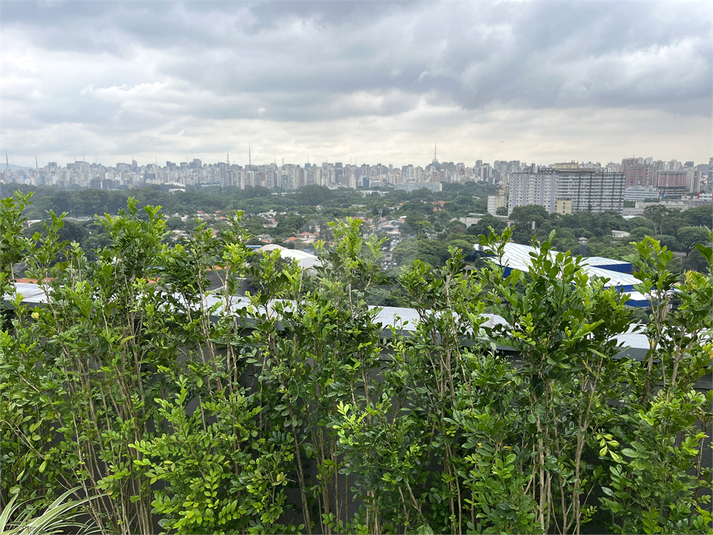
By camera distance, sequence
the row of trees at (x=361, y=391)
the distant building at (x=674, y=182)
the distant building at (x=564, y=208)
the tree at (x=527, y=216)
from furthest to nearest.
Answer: the distant building at (x=564, y=208)
the distant building at (x=674, y=182)
the tree at (x=527, y=216)
the row of trees at (x=361, y=391)

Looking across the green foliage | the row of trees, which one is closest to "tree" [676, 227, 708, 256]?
the row of trees

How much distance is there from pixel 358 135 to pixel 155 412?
2.08 meters

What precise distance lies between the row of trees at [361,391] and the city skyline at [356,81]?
1.10m

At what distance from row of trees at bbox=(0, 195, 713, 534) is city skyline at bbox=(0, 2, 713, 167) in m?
1.10

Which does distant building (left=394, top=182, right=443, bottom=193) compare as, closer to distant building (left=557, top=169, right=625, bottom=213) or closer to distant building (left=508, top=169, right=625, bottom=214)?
distant building (left=508, top=169, right=625, bottom=214)

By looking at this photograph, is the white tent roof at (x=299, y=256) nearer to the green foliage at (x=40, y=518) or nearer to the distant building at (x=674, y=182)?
the green foliage at (x=40, y=518)

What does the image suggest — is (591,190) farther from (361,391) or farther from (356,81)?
(356,81)

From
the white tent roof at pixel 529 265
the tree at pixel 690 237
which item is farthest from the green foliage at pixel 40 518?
the tree at pixel 690 237

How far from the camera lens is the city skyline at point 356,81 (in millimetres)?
1885

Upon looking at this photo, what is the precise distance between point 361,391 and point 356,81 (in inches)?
73.8

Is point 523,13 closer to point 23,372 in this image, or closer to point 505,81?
point 505,81

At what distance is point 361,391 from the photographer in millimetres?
1650

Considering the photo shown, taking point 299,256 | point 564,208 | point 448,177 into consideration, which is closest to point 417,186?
point 448,177

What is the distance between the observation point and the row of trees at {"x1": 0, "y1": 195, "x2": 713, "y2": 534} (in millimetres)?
1126
